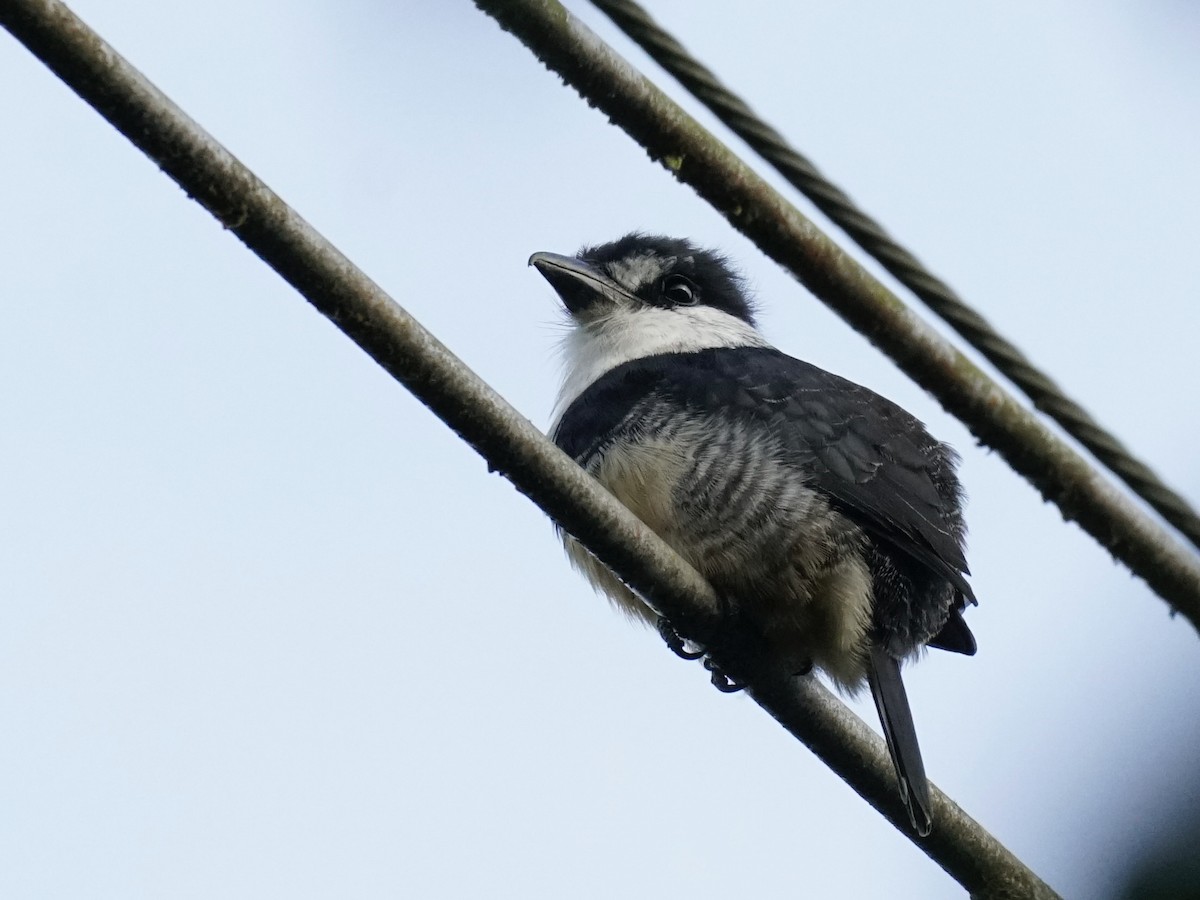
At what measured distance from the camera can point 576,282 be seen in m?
4.83

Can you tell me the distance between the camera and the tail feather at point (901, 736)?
3141mm

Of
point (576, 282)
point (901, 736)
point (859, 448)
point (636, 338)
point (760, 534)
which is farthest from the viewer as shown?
point (576, 282)

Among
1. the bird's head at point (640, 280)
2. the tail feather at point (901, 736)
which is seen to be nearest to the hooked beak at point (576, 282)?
the bird's head at point (640, 280)

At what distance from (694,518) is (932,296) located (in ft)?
3.89

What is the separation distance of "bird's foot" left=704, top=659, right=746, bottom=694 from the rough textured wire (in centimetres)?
126

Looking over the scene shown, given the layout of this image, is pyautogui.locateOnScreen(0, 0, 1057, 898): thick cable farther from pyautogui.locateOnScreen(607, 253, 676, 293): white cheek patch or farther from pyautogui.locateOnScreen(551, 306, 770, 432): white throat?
pyautogui.locateOnScreen(607, 253, 676, 293): white cheek patch

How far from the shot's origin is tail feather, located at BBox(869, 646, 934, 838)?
314cm

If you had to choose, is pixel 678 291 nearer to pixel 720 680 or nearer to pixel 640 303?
pixel 640 303

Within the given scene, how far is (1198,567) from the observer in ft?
8.29

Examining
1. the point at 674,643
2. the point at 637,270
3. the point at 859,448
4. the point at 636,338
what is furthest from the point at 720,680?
the point at 637,270

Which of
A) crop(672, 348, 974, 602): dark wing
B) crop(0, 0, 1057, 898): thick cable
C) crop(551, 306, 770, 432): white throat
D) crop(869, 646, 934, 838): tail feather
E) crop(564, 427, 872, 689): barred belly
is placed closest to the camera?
crop(0, 0, 1057, 898): thick cable

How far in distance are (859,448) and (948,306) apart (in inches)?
50.7

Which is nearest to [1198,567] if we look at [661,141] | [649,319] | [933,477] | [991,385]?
[991,385]

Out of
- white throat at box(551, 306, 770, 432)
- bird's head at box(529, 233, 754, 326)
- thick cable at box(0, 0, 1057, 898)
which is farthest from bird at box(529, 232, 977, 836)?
bird's head at box(529, 233, 754, 326)
